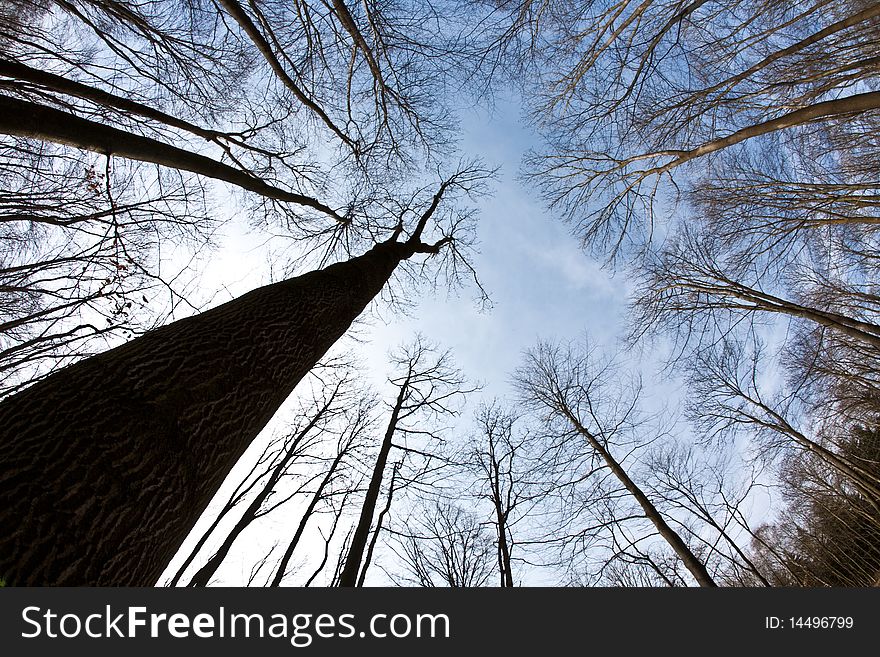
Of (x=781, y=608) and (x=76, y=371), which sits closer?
(x=76, y=371)

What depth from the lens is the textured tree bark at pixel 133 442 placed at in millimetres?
1357

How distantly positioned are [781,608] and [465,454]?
288 inches

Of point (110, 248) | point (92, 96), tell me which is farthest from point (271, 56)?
point (110, 248)

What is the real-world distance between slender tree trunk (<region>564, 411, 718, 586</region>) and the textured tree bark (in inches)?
290

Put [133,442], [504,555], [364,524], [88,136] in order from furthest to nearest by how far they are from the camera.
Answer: [504,555] → [364,524] → [88,136] → [133,442]

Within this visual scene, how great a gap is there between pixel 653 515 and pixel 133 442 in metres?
8.32

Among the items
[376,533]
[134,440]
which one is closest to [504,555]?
[376,533]

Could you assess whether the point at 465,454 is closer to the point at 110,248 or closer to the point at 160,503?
the point at 110,248

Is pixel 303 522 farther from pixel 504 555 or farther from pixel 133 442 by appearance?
pixel 133 442

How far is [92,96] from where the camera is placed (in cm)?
355

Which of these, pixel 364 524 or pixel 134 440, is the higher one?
pixel 364 524

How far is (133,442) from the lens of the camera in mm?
1684

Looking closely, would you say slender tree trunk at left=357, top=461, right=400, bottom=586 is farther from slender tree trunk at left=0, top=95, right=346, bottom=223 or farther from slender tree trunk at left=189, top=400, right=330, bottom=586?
slender tree trunk at left=0, top=95, right=346, bottom=223

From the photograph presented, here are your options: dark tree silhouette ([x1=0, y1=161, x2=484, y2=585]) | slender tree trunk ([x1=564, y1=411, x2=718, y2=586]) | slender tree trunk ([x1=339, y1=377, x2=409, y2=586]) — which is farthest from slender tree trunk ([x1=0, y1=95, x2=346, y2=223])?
slender tree trunk ([x1=564, y1=411, x2=718, y2=586])
